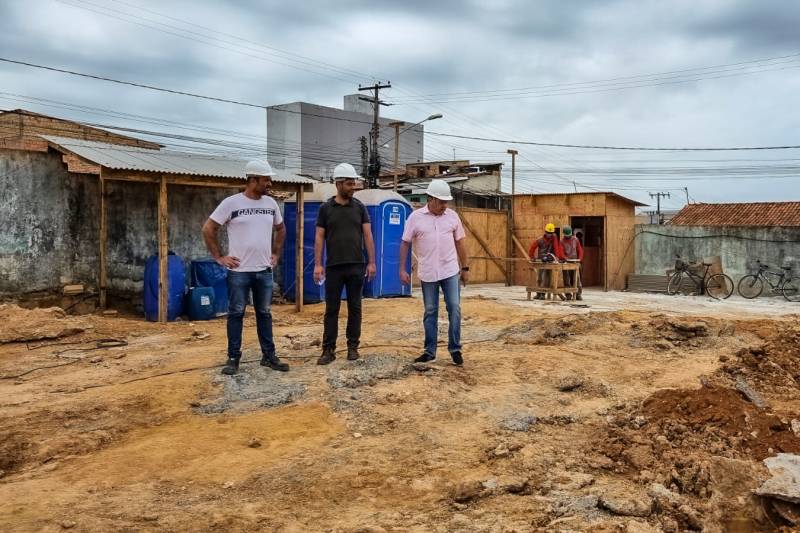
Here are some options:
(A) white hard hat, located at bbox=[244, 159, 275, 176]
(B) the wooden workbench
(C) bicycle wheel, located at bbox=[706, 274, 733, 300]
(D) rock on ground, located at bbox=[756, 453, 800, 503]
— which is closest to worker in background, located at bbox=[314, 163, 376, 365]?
(A) white hard hat, located at bbox=[244, 159, 275, 176]

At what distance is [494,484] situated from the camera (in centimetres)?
373

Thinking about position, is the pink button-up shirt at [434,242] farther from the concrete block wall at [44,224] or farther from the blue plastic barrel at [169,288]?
the concrete block wall at [44,224]

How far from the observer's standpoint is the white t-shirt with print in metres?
6.20

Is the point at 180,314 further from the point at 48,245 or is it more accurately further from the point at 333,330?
the point at 333,330

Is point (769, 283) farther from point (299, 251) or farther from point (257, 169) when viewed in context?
point (257, 169)

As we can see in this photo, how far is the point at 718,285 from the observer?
19.0m

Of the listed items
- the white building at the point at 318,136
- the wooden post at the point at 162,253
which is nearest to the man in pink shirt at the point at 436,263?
the wooden post at the point at 162,253

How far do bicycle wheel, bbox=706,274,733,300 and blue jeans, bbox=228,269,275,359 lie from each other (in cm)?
1573

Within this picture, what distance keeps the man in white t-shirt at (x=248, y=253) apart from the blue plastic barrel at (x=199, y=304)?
5.25 meters

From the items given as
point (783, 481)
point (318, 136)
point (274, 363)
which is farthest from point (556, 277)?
point (318, 136)

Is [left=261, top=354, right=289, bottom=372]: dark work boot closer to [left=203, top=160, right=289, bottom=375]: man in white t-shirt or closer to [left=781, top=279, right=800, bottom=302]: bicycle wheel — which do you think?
[left=203, top=160, right=289, bottom=375]: man in white t-shirt

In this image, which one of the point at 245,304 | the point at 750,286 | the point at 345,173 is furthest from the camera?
the point at 750,286

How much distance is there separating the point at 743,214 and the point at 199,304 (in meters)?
26.5

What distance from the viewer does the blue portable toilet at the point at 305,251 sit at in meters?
14.0
